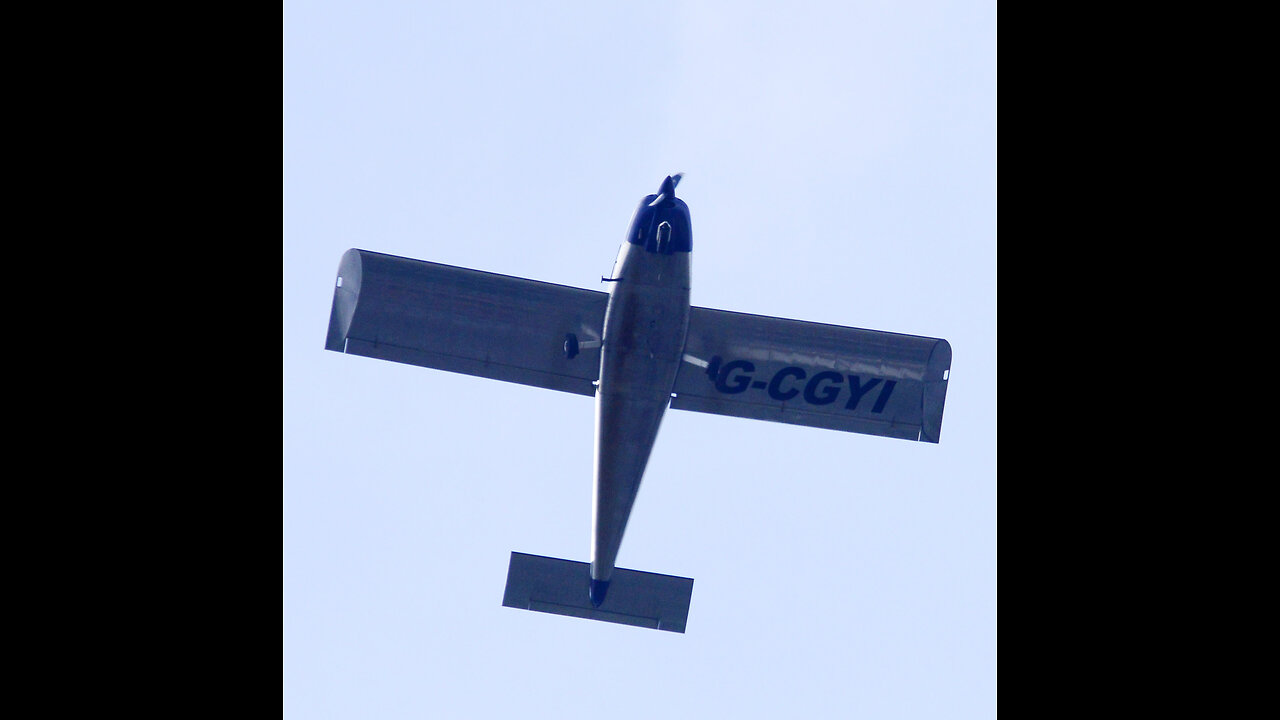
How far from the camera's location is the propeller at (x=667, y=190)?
1702 cm

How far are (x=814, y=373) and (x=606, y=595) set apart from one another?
480 cm

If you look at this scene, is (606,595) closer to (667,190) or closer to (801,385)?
(801,385)

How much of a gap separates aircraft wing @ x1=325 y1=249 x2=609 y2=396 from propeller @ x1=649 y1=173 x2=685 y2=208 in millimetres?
1824

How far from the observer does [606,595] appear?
19.8m

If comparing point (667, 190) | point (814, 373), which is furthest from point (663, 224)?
point (814, 373)

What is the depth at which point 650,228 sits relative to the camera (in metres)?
16.9

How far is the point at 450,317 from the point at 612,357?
263 cm

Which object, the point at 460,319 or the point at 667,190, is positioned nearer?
the point at 667,190

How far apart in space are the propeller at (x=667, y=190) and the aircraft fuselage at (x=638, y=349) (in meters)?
0.01

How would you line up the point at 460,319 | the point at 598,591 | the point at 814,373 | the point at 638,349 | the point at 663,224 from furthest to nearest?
the point at 598,591 < the point at 814,373 < the point at 460,319 < the point at 638,349 < the point at 663,224
